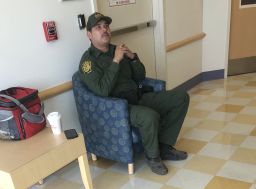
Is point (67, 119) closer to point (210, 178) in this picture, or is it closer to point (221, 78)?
point (210, 178)

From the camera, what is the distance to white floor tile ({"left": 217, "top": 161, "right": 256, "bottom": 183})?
2.20 m

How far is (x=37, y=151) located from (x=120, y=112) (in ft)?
2.17

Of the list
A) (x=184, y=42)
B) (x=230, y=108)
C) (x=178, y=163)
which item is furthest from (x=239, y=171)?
(x=184, y=42)

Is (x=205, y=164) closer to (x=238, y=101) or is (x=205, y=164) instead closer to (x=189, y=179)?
(x=189, y=179)

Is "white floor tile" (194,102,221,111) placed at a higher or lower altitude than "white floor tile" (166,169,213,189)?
lower

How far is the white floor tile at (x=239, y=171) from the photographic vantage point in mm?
2201

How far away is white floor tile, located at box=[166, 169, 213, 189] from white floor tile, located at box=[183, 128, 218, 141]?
58cm

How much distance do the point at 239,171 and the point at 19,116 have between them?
1.60 meters

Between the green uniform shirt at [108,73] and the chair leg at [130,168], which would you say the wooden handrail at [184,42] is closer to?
the green uniform shirt at [108,73]

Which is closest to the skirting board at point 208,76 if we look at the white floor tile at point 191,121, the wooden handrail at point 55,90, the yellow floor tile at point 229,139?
the white floor tile at point 191,121

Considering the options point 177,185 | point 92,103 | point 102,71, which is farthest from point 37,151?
point 177,185

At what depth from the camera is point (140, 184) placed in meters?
2.26

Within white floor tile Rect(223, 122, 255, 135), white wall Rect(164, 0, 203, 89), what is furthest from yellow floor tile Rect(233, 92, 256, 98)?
white floor tile Rect(223, 122, 255, 135)

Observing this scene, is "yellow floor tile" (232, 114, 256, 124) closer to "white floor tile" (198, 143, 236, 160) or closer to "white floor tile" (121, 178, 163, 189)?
"white floor tile" (198, 143, 236, 160)
